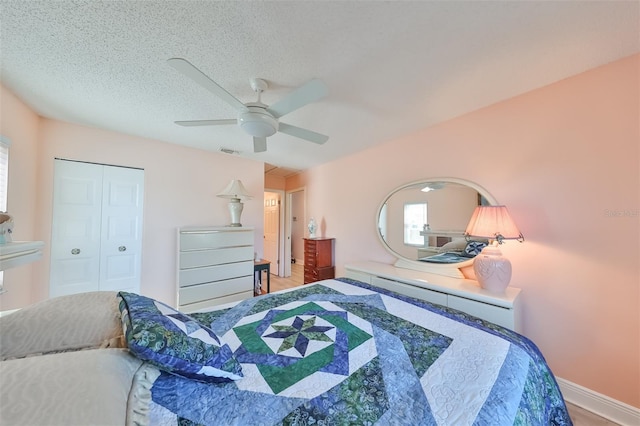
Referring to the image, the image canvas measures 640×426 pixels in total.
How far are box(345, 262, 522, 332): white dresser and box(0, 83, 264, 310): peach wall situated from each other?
2.27 metres

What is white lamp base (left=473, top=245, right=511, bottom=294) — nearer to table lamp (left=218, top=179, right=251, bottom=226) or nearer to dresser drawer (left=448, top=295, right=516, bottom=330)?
dresser drawer (left=448, top=295, right=516, bottom=330)

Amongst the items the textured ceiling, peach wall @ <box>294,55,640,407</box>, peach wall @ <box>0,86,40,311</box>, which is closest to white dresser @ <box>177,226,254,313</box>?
peach wall @ <box>0,86,40,311</box>

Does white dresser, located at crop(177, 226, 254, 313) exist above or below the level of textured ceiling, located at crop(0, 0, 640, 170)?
below

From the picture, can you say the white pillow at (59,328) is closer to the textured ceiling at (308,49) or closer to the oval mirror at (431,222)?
the textured ceiling at (308,49)

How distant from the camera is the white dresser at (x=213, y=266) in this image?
8.87ft

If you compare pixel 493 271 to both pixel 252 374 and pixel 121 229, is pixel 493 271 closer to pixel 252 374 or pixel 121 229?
pixel 252 374

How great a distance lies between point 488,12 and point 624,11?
72cm

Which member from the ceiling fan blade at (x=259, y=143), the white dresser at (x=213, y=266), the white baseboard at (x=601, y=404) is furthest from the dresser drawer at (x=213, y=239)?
the white baseboard at (x=601, y=404)

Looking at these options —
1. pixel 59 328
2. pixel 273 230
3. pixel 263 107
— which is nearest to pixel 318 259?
pixel 273 230

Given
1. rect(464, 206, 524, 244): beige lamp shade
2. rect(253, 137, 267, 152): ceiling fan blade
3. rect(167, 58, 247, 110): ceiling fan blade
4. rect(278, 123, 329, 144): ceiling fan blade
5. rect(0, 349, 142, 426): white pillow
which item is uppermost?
rect(167, 58, 247, 110): ceiling fan blade

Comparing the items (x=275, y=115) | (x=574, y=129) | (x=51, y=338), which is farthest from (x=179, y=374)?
(x=574, y=129)

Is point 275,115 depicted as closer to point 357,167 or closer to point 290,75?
point 290,75

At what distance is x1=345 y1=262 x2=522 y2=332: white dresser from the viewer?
1.57m

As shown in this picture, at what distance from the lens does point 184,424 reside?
634 millimetres
